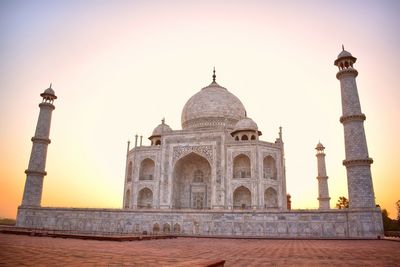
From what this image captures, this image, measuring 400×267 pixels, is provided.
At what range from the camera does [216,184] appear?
21516mm

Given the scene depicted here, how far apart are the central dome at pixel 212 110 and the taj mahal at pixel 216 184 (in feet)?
0.29

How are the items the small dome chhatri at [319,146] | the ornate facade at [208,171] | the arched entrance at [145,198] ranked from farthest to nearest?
the small dome chhatri at [319,146], the arched entrance at [145,198], the ornate facade at [208,171]

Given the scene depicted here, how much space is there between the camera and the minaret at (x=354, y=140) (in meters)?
15.4

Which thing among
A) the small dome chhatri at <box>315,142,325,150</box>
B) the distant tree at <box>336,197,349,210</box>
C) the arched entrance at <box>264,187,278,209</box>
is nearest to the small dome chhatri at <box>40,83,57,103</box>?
the arched entrance at <box>264,187,278,209</box>

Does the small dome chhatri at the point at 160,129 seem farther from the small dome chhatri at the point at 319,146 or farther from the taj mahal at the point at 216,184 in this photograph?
the small dome chhatri at the point at 319,146

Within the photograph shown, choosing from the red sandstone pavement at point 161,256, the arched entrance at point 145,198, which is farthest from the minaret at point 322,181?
the red sandstone pavement at point 161,256

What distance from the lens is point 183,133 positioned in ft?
77.6

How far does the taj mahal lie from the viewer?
15.6m

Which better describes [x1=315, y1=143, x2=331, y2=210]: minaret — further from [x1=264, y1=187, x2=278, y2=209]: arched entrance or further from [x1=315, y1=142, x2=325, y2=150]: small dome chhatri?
[x1=264, y1=187, x2=278, y2=209]: arched entrance

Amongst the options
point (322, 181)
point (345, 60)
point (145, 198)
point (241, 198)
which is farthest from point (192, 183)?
point (345, 60)

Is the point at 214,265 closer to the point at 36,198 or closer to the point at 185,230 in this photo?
the point at 185,230

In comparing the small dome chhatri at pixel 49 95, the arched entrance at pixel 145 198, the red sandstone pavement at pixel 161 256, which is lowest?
the red sandstone pavement at pixel 161 256

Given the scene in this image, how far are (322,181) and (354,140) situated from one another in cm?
1054

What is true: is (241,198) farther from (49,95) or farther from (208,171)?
(49,95)
